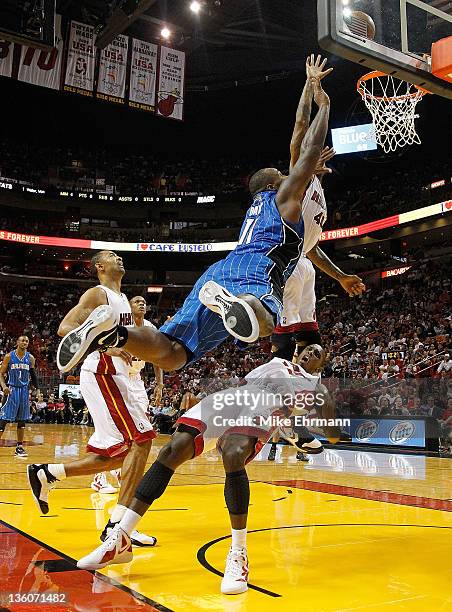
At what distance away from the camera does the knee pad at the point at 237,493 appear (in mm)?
2955

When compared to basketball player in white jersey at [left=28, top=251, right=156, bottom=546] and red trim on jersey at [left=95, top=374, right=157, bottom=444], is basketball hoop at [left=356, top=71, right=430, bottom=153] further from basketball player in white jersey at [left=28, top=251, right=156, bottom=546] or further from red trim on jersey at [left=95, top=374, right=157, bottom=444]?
red trim on jersey at [left=95, top=374, right=157, bottom=444]

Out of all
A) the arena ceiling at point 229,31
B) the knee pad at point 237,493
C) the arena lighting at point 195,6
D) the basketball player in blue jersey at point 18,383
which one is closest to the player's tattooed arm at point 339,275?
the knee pad at point 237,493

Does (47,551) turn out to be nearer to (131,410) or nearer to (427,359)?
(131,410)

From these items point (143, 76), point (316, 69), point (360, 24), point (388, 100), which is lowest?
point (316, 69)

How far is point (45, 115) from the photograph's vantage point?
29.1 metres

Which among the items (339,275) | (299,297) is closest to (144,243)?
(299,297)

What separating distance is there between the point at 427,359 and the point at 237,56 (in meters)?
16.0

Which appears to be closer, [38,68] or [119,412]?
[119,412]

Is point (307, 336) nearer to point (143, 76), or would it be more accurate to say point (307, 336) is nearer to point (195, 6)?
point (143, 76)

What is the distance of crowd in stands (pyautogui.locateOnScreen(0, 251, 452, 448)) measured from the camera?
1262 cm

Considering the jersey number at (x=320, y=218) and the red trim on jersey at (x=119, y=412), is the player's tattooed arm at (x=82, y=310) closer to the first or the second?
the red trim on jersey at (x=119, y=412)

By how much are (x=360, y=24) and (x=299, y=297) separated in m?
2.25

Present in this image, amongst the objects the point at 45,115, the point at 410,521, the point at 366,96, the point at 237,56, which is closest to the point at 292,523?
the point at 410,521

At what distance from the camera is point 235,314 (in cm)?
291
